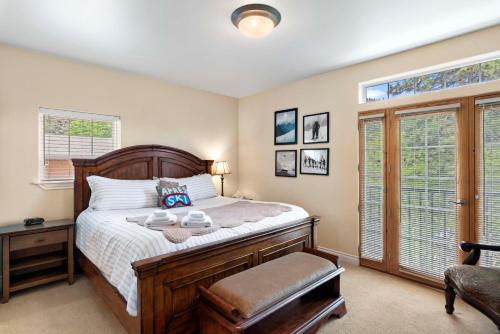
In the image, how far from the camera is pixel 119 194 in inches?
122

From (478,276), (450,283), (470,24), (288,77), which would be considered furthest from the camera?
(288,77)

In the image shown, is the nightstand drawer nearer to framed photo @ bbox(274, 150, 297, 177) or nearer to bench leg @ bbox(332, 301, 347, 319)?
bench leg @ bbox(332, 301, 347, 319)

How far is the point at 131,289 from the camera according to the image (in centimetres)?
171

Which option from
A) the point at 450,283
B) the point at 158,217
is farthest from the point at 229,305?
the point at 450,283

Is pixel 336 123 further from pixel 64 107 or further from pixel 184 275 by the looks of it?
pixel 64 107

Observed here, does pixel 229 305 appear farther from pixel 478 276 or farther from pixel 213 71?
pixel 213 71

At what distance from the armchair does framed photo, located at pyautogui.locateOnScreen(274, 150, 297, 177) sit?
2300 millimetres

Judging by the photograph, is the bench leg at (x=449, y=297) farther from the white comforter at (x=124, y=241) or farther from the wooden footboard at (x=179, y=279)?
the wooden footboard at (x=179, y=279)

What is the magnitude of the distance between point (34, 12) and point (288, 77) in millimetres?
2921

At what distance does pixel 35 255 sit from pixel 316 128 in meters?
3.78

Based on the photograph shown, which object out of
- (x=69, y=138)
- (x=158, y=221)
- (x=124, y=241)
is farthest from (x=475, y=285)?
(x=69, y=138)

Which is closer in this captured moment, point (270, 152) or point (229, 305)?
point (229, 305)

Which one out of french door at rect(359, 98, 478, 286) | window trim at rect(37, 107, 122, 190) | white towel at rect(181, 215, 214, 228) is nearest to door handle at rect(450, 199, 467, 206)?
french door at rect(359, 98, 478, 286)

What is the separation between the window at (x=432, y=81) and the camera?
8.51 feet
